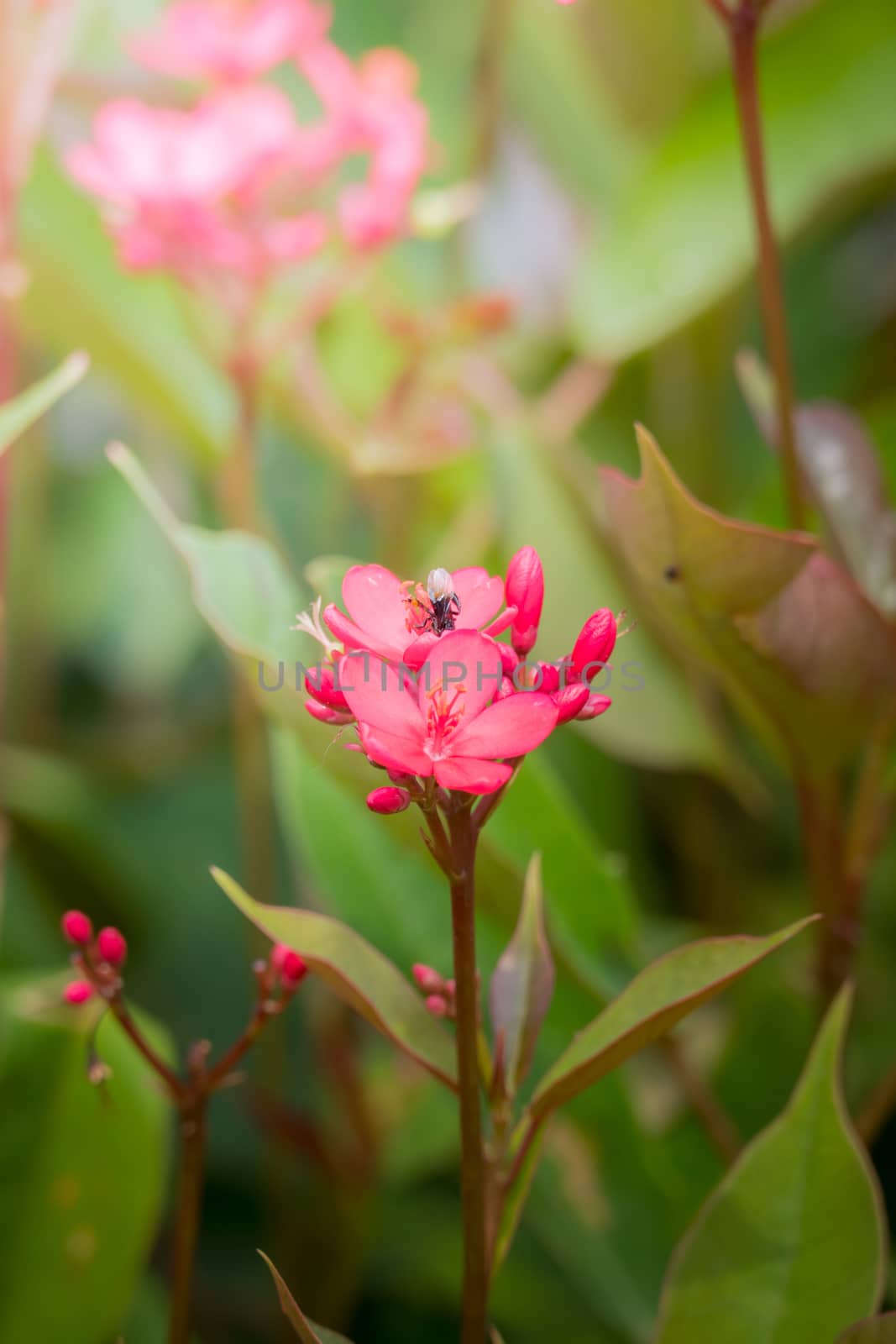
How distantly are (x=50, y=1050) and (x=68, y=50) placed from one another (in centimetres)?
53

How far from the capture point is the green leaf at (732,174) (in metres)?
0.63

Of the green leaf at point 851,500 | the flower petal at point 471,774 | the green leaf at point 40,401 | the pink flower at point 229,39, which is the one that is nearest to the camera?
the flower petal at point 471,774

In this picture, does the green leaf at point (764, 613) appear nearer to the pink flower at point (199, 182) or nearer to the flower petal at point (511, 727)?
the flower petal at point (511, 727)

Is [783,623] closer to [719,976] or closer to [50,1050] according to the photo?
[719,976]

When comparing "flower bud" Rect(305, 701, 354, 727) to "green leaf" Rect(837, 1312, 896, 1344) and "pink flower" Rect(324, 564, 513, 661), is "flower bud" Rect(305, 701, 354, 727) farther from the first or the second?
"green leaf" Rect(837, 1312, 896, 1344)

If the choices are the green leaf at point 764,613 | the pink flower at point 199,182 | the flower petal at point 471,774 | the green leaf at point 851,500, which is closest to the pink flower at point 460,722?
the flower petal at point 471,774

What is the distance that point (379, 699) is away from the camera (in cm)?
26

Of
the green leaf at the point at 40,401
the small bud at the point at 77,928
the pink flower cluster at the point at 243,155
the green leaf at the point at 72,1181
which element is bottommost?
the green leaf at the point at 72,1181

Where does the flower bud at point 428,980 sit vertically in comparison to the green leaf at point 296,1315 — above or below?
above

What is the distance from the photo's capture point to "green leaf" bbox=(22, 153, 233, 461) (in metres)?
0.61

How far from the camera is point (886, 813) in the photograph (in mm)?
472

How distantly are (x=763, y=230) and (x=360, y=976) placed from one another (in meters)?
0.27

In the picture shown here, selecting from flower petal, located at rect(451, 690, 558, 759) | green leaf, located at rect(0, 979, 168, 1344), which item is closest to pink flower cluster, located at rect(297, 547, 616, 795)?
flower petal, located at rect(451, 690, 558, 759)

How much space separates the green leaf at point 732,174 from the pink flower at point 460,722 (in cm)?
43
